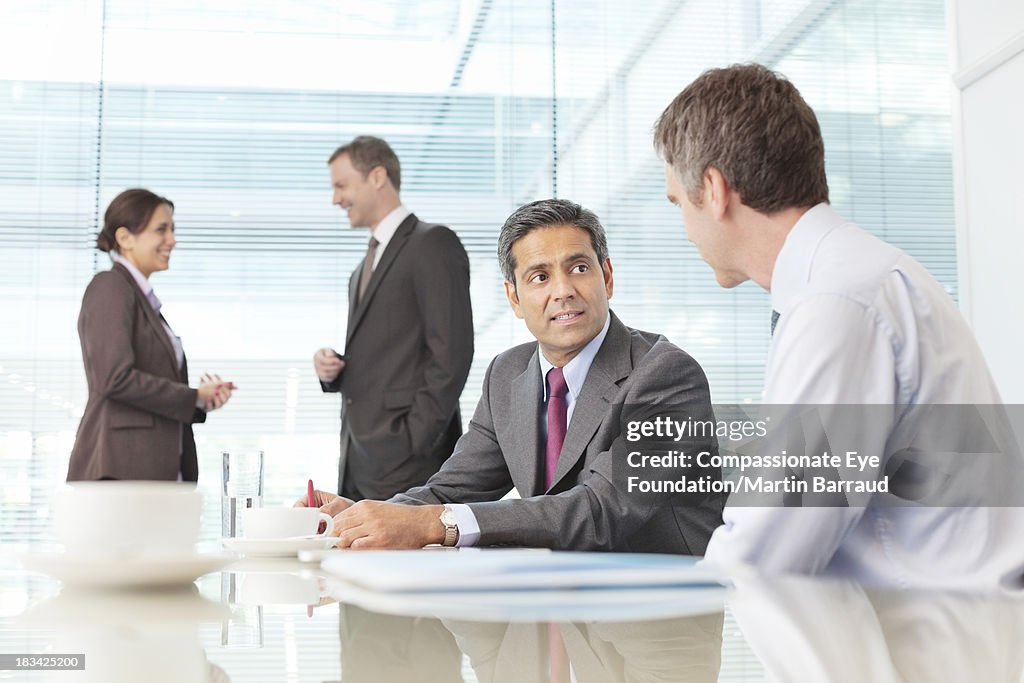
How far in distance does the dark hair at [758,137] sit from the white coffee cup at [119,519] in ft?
2.87

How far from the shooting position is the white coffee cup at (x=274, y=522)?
138 cm

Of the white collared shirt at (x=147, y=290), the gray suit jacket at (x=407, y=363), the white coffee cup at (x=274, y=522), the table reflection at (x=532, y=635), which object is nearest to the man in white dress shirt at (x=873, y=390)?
the table reflection at (x=532, y=635)

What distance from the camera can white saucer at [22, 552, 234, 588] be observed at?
73 centimetres

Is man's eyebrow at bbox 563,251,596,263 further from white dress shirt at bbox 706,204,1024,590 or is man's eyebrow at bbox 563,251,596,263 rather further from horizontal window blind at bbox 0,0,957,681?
horizontal window blind at bbox 0,0,957,681

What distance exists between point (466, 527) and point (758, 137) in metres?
0.70

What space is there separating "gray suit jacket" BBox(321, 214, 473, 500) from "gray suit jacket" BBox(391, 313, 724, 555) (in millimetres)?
950

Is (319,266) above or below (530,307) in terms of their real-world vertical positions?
above

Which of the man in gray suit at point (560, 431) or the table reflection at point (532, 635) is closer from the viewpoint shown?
the table reflection at point (532, 635)

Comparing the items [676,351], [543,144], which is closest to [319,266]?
[543,144]

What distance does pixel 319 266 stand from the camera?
4.41 metres

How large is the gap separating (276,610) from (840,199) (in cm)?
434

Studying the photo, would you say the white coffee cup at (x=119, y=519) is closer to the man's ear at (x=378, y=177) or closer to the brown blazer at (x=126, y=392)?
the brown blazer at (x=126, y=392)

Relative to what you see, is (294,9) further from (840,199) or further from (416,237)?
(840,199)

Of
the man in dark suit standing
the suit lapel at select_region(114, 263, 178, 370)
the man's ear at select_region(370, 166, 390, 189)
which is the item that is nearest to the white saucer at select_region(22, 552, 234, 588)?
the man in dark suit standing
